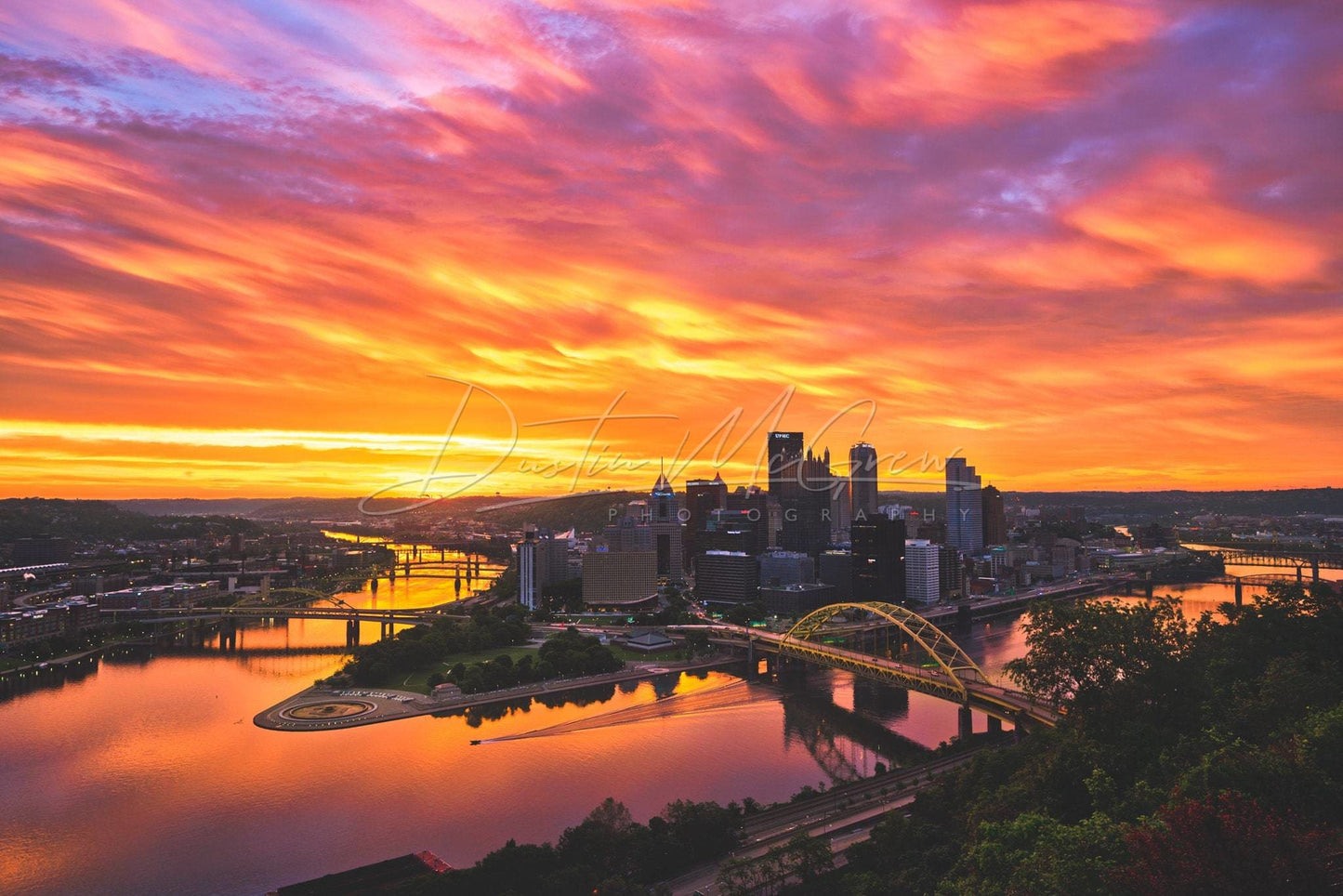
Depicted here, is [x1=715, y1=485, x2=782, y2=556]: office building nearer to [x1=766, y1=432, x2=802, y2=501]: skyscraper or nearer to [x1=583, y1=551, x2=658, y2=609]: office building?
[x1=766, y1=432, x2=802, y2=501]: skyscraper

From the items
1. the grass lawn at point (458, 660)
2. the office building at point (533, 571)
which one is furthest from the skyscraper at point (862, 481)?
the grass lawn at point (458, 660)

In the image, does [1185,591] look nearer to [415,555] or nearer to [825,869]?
[825,869]

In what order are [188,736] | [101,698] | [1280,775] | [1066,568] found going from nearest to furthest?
[1280,775], [188,736], [101,698], [1066,568]

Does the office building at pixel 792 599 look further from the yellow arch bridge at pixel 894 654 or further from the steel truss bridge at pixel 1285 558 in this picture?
the steel truss bridge at pixel 1285 558

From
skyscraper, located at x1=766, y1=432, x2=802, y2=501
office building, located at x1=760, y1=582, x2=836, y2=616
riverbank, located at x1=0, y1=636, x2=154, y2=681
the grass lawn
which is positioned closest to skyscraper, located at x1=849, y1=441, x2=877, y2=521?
skyscraper, located at x1=766, y1=432, x2=802, y2=501

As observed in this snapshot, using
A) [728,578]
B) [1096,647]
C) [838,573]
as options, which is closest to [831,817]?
[1096,647]

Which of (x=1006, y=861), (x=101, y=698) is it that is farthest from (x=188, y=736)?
(x=1006, y=861)
